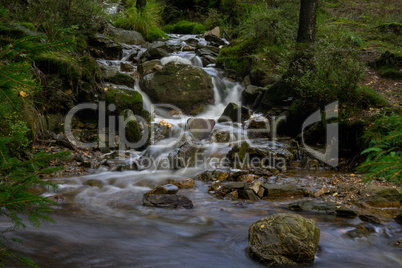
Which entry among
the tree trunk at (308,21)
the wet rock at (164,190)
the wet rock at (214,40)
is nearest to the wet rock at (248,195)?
the wet rock at (164,190)

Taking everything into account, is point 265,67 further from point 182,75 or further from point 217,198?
point 217,198

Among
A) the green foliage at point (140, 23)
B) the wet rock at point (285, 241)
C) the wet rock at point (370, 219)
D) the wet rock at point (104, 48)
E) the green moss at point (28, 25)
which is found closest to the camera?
the wet rock at point (285, 241)

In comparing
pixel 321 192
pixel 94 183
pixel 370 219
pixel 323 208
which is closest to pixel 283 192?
pixel 321 192

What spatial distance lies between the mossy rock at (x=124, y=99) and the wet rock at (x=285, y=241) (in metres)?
6.51

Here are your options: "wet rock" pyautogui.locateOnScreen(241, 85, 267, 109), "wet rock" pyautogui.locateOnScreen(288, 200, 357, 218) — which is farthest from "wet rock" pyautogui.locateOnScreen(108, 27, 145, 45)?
"wet rock" pyautogui.locateOnScreen(288, 200, 357, 218)

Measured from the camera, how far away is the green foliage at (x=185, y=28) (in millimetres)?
18831

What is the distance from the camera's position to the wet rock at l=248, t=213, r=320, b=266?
301cm

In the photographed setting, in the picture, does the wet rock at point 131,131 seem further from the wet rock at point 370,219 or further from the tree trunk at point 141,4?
the tree trunk at point 141,4

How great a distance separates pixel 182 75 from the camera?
36.2ft

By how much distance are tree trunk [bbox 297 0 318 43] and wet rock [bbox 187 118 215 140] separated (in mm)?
4106

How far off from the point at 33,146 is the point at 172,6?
60.4 feet

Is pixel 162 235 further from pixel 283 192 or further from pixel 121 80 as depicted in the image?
pixel 121 80

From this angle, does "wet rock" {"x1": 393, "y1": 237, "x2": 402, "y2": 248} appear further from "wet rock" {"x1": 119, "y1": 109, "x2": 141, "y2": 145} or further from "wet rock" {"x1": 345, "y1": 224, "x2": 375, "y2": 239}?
"wet rock" {"x1": 119, "y1": 109, "x2": 141, "y2": 145}

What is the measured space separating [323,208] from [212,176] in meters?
2.63
